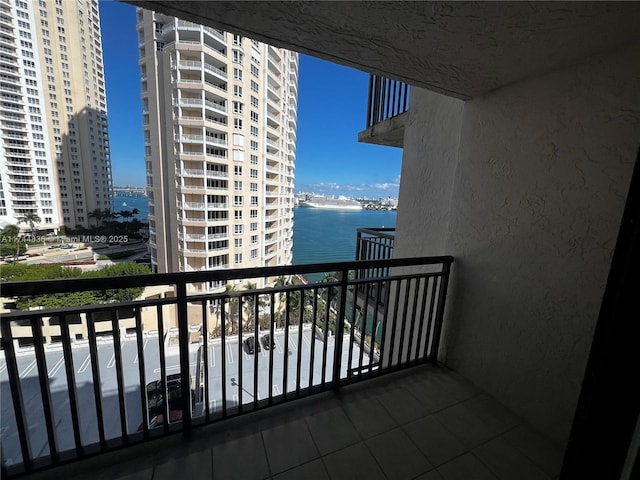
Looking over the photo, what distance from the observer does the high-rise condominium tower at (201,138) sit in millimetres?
17562

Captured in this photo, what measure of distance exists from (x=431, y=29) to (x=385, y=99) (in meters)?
2.49

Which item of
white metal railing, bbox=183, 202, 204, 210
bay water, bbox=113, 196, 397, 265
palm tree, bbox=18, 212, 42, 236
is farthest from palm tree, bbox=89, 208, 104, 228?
white metal railing, bbox=183, 202, 204, 210

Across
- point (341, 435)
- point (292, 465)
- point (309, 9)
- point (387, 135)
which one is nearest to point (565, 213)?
point (309, 9)

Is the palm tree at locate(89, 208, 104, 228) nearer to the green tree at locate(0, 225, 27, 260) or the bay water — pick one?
the bay water

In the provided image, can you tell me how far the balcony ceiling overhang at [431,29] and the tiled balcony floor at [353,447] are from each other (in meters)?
2.05

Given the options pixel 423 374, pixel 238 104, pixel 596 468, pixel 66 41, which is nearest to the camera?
pixel 596 468

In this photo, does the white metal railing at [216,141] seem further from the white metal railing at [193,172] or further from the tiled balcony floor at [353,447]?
the tiled balcony floor at [353,447]

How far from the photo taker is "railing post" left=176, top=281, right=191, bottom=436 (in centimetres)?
129

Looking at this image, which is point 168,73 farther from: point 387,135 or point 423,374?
point 423,374

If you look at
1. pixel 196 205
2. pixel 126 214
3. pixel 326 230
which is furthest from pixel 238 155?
pixel 126 214

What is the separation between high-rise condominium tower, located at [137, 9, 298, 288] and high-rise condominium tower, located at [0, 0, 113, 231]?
20331mm

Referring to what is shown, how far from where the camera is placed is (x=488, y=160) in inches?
71.6

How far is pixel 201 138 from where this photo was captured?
1778 cm

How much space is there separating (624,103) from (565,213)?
1.83 ft
